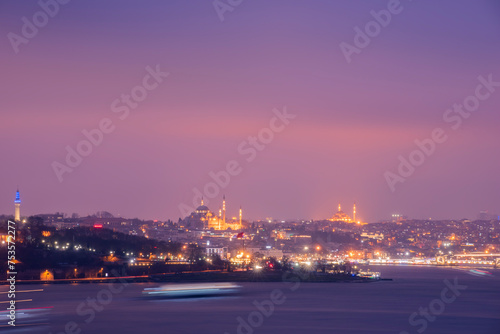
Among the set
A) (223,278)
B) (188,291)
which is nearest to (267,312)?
(188,291)

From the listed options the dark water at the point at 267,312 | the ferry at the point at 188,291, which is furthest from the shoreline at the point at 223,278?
the ferry at the point at 188,291

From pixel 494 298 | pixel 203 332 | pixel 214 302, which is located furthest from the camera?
pixel 494 298

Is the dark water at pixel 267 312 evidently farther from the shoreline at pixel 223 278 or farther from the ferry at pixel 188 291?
the shoreline at pixel 223 278

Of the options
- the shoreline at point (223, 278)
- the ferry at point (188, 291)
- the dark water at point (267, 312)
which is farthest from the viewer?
the shoreline at point (223, 278)

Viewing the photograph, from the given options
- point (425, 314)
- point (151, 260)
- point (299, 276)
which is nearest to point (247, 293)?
point (425, 314)

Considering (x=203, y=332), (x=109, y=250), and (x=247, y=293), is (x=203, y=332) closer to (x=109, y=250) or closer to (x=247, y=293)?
(x=247, y=293)

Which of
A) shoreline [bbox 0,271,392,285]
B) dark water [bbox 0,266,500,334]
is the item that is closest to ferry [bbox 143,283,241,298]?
dark water [bbox 0,266,500,334]

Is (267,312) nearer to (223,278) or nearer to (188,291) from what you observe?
(188,291)

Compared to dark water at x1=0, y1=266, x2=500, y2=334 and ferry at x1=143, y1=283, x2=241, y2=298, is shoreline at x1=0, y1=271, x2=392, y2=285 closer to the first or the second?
dark water at x1=0, y1=266, x2=500, y2=334
